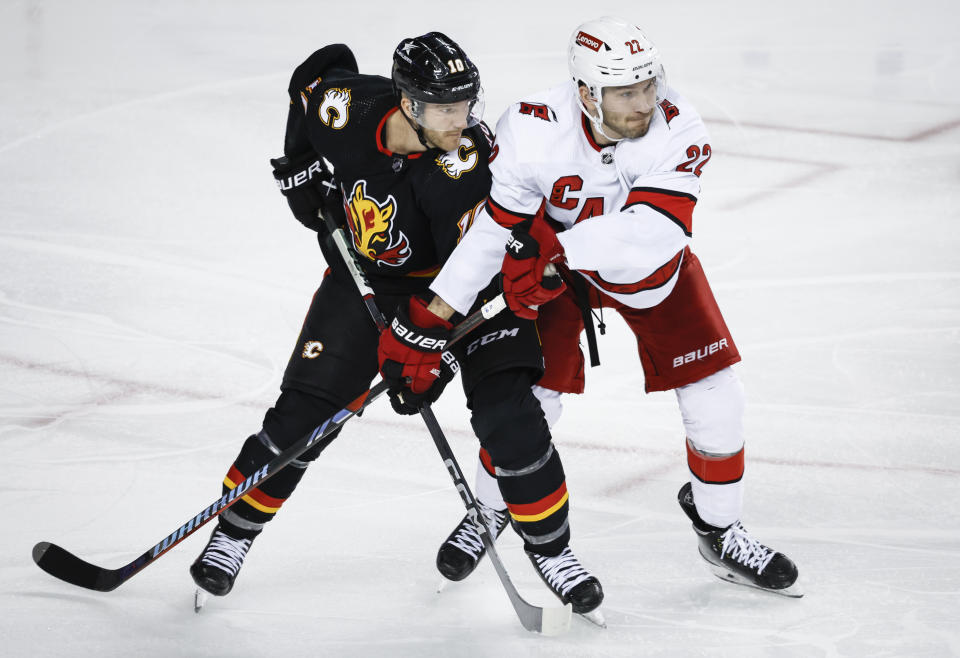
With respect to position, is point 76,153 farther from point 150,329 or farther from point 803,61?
point 803,61

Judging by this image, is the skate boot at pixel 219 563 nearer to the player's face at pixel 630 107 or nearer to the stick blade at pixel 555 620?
the stick blade at pixel 555 620

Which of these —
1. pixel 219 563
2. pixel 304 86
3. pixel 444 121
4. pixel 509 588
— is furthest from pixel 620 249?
pixel 219 563

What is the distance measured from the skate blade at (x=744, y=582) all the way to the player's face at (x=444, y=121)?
1115mm

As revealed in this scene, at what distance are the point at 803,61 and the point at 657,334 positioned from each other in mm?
4527

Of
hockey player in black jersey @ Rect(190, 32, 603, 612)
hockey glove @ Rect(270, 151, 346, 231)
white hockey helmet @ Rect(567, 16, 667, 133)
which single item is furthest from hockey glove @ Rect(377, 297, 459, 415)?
white hockey helmet @ Rect(567, 16, 667, 133)

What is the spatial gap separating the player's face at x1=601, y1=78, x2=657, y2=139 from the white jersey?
25 millimetres

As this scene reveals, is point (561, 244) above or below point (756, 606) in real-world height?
above

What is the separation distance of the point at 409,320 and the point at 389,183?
28cm

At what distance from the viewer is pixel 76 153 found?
493 centimetres

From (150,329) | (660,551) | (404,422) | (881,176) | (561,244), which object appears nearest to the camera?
(561,244)

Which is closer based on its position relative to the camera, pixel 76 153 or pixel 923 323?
pixel 923 323

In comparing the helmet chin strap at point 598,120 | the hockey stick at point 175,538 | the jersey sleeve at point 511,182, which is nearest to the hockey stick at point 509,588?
the hockey stick at point 175,538

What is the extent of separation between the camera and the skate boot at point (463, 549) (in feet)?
8.50

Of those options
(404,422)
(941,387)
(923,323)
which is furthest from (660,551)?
(923,323)
